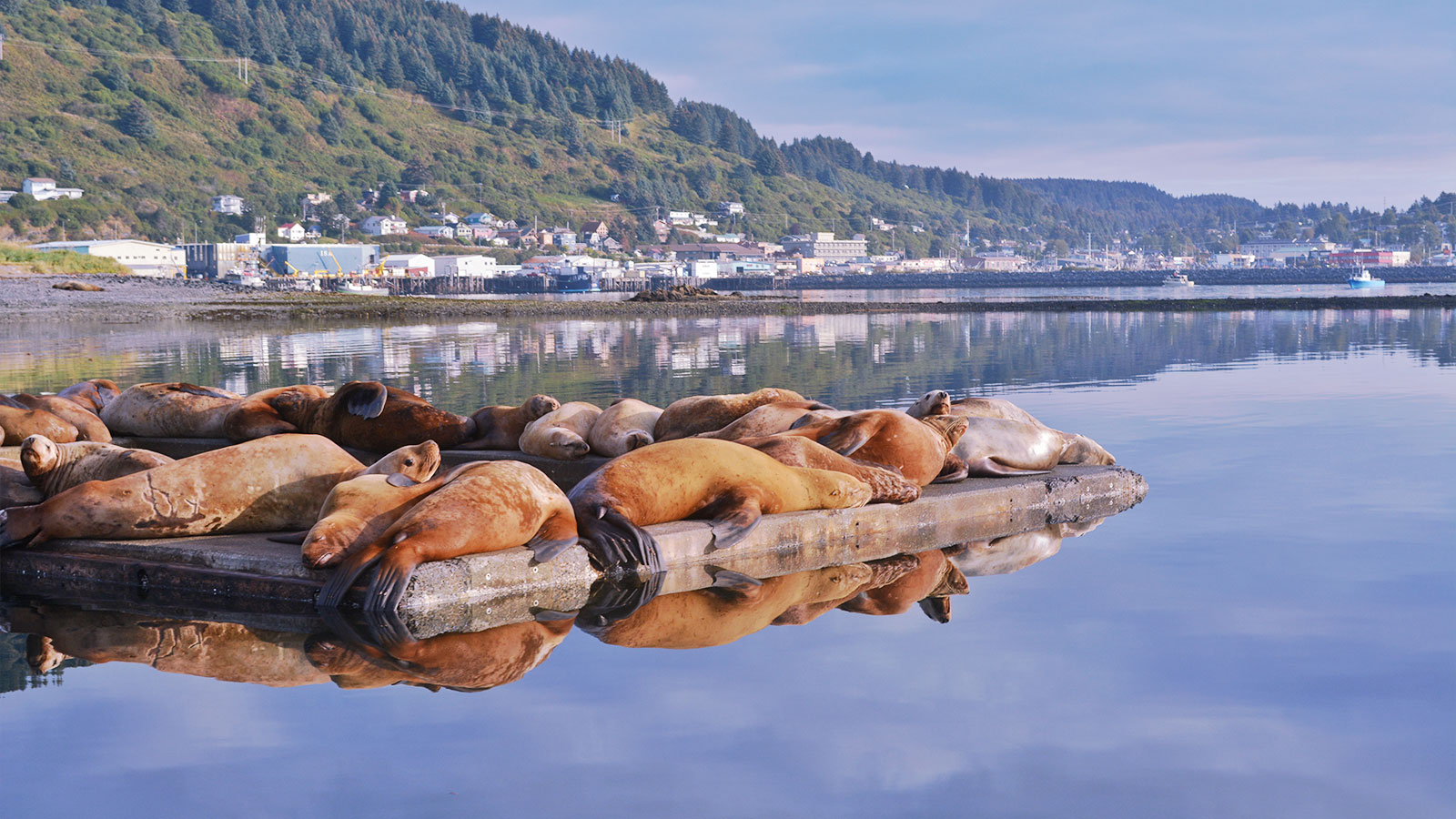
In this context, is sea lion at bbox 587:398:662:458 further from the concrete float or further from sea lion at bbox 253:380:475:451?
the concrete float

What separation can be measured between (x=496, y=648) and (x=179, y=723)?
1.30 meters

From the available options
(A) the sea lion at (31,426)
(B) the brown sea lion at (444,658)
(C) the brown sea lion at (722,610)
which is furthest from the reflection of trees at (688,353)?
(B) the brown sea lion at (444,658)

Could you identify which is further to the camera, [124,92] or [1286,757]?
[124,92]

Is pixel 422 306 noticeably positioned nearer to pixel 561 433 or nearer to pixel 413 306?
pixel 413 306

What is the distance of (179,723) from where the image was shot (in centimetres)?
443

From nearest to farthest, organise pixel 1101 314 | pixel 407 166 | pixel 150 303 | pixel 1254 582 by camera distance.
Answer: pixel 1254 582
pixel 150 303
pixel 1101 314
pixel 407 166

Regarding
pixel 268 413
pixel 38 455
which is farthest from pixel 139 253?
pixel 38 455

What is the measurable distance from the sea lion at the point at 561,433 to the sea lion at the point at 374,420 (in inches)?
23.9

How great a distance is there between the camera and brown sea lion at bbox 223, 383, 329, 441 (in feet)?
30.5

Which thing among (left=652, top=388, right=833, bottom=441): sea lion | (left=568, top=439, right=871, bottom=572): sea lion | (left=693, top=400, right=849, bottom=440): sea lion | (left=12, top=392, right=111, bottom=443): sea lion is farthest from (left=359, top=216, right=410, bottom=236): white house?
(left=568, top=439, right=871, bottom=572): sea lion

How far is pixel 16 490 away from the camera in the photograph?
757 cm

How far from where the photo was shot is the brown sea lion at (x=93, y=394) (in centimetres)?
1108

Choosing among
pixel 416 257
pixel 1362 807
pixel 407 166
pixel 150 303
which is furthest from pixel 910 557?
pixel 407 166

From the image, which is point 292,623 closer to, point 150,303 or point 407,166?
point 150,303
